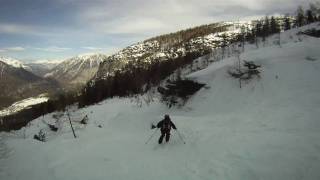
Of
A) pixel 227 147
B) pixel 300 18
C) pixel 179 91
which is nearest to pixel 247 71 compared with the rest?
pixel 179 91

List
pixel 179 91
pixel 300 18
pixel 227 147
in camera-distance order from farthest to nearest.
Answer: pixel 300 18
pixel 179 91
pixel 227 147

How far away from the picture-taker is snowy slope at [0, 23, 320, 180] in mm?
13430

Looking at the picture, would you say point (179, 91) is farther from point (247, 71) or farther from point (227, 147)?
point (227, 147)

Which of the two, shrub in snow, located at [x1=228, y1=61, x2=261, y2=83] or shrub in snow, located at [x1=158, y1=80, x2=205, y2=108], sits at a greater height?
shrub in snow, located at [x1=228, y1=61, x2=261, y2=83]

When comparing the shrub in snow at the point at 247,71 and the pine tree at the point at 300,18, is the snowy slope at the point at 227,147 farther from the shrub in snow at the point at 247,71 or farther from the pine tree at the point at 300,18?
the pine tree at the point at 300,18

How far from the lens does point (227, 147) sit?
53.0 ft

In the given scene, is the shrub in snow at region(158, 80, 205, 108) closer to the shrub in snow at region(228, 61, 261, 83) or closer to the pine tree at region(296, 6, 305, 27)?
the shrub in snow at region(228, 61, 261, 83)

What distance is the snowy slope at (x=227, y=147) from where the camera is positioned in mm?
13430

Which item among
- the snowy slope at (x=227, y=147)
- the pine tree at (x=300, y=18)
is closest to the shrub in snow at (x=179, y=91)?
the snowy slope at (x=227, y=147)

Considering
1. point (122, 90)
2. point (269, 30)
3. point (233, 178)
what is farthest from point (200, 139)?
point (269, 30)

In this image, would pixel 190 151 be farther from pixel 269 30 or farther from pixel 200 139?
pixel 269 30

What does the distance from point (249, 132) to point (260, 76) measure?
15.1 m

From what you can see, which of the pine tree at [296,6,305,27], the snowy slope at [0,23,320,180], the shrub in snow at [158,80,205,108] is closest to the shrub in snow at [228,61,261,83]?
the snowy slope at [0,23,320,180]

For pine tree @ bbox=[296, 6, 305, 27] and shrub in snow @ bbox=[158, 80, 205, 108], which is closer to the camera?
shrub in snow @ bbox=[158, 80, 205, 108]
